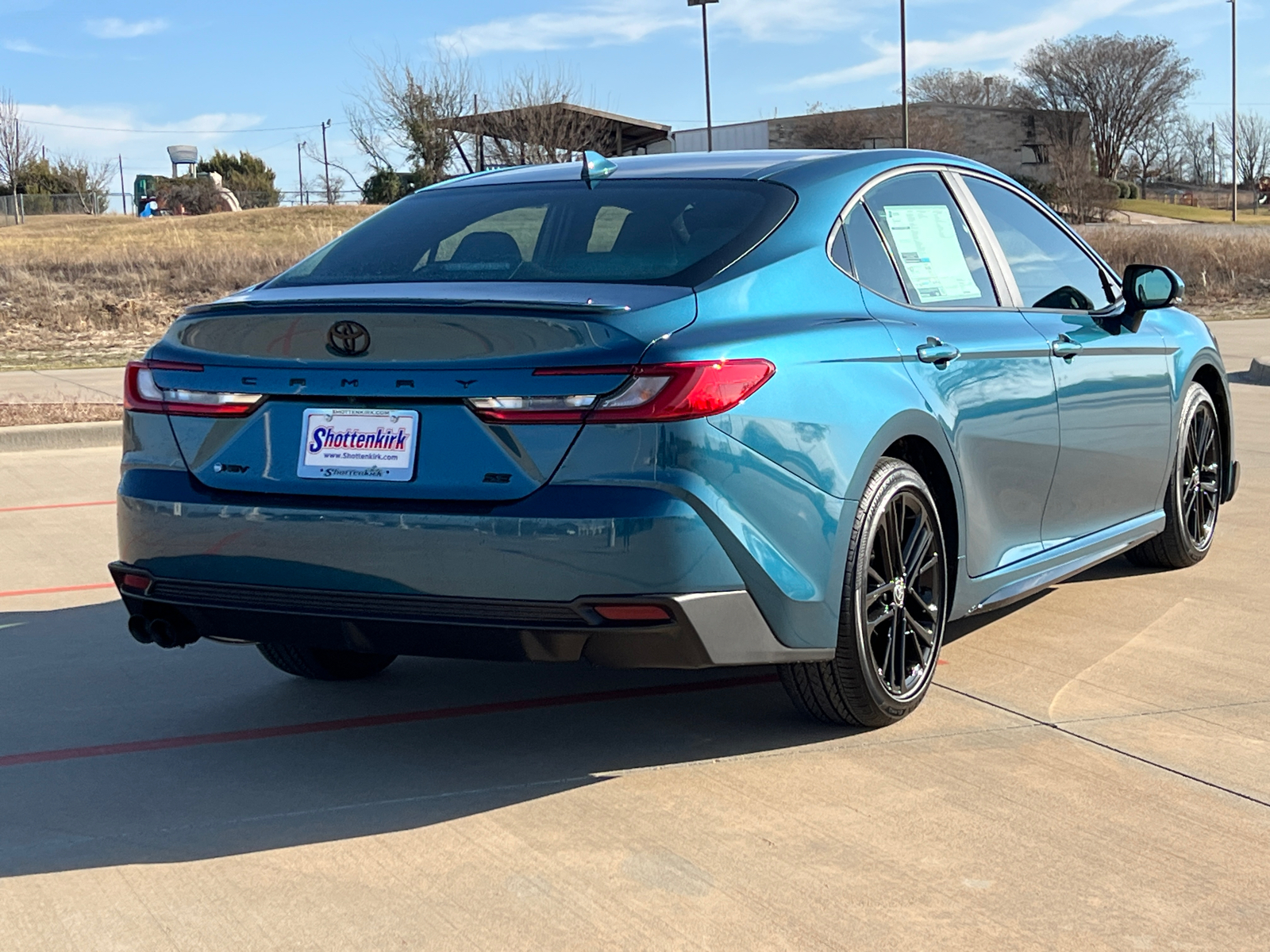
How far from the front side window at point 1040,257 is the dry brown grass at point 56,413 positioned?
7793 mm

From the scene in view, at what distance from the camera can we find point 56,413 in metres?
12.2

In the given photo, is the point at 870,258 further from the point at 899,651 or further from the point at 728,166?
the point at 899,651

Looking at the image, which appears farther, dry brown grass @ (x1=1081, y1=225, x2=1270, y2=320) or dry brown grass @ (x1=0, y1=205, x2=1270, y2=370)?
dry brown grass @ (x1=1081, y1=225, x2=1270, y2=320)

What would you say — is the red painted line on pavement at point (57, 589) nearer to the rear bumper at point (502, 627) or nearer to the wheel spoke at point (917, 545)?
the rear bumper at point (502, 627)

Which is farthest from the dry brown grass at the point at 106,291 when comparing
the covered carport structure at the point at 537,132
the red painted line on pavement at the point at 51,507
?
the covered carport structure at the point at 537,132

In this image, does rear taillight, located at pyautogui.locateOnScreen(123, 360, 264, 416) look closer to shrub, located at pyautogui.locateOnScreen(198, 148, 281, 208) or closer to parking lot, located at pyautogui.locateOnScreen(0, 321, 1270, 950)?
parking lot, located at pyautogui.locateOnScreen(0, 321, 1270, 950)

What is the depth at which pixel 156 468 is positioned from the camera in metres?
4.06

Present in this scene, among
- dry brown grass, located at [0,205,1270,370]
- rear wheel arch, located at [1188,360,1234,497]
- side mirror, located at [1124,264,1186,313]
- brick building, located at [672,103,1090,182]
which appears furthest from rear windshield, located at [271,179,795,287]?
brick building, located at [672,103,1090,182]

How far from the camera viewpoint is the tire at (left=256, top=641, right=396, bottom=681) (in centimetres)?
497

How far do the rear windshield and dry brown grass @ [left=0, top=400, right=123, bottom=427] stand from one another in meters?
7.45

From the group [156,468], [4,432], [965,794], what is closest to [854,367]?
[965,794]

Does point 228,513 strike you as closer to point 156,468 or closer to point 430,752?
point 156,468

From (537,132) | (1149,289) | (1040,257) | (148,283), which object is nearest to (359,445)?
(1040,257)

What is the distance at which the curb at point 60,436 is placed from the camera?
1122 centimetres
